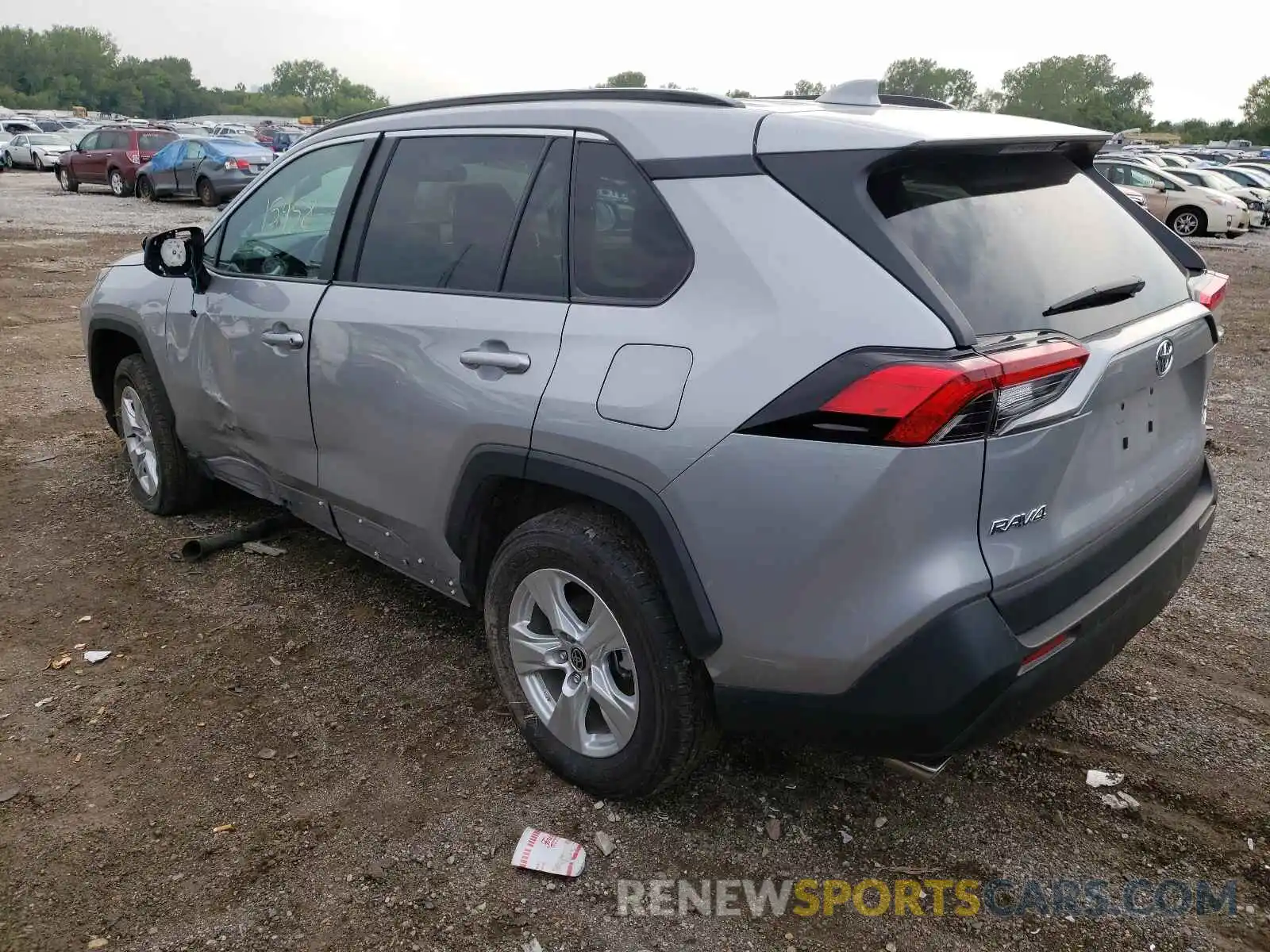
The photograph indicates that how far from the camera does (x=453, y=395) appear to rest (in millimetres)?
2814

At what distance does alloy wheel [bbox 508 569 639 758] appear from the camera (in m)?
2.59

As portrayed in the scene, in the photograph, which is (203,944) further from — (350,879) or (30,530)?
(30,530)

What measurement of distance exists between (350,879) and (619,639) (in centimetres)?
94

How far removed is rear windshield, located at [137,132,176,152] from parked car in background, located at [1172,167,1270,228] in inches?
977

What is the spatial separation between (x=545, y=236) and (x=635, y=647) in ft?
3.90

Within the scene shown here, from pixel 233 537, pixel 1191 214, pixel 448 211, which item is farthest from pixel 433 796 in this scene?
pixel 1191 214

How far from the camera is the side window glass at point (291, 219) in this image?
3.51 metres

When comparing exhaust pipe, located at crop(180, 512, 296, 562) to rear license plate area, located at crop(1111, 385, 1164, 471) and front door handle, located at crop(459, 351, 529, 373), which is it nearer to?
front door handle, located at crop(459, 351, 529, 373)

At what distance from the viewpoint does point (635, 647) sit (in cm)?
244

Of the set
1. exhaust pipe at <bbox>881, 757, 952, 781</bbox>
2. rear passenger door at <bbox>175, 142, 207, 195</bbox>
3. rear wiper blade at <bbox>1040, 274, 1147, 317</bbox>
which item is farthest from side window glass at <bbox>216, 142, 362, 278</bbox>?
rear passenger door at <bbox>175, 142, 207, 195</bbox>

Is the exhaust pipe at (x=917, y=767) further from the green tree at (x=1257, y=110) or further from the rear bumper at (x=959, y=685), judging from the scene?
the green tree at (x=1257, y=110)

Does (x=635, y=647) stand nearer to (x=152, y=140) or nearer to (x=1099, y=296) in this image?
(x=1099, y=296)

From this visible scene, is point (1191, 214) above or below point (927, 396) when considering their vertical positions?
below

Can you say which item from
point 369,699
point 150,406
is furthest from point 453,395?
point 150,406
